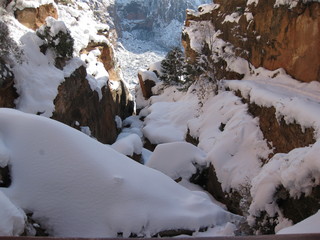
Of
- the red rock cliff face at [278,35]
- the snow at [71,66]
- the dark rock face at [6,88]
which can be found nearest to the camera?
the red rock cliff face at [278,35]

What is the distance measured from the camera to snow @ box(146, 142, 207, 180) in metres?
9.34

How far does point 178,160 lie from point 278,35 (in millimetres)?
7136

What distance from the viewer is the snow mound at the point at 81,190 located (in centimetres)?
421

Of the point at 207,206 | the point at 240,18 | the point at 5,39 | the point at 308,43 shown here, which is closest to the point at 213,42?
the point at 240,18

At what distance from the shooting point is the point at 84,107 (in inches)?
659

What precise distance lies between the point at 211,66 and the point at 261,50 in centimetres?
337

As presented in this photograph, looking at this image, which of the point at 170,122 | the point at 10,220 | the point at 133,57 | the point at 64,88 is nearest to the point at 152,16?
the point at 133,57

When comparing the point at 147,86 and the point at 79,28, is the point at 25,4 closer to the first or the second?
the point at 79,28

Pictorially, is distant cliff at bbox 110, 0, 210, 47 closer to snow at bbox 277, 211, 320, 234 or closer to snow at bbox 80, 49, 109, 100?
snow at bbox 80, 49, 109, 100

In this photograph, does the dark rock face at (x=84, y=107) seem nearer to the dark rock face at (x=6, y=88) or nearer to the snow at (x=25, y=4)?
the dark rock face at (x=6, y=88)

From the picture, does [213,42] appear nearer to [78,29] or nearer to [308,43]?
[308,43]

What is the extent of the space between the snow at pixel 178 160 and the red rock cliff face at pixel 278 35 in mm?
4896

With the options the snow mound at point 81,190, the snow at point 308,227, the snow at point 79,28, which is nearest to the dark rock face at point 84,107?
the snow at point 79,28

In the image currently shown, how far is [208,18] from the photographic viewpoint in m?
23.3
